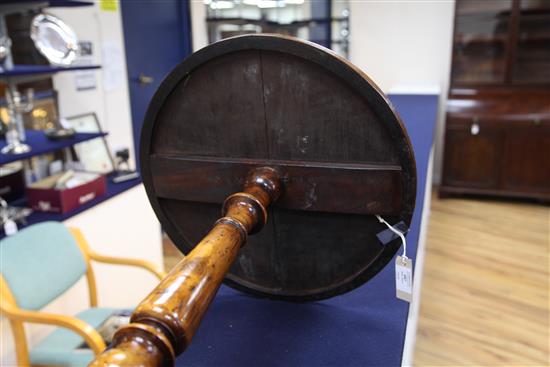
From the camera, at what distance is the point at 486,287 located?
268cm

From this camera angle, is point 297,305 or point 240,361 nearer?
point 240,361

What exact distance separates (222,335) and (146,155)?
0.97ft

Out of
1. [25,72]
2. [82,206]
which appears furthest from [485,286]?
[25,72]

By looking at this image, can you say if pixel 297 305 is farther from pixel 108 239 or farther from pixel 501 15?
pixel 501 15

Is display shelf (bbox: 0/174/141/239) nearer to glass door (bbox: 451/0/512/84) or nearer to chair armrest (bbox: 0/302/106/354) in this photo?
chair armrest (bbox: 0/302/106/354)

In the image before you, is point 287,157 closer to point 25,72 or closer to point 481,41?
point 25,72

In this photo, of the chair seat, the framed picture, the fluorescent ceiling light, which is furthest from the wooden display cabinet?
the chair seat

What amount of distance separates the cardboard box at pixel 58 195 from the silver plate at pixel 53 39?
528 millimetres

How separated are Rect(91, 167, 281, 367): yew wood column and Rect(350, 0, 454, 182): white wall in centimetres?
382

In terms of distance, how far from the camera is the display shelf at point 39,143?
1.76 m


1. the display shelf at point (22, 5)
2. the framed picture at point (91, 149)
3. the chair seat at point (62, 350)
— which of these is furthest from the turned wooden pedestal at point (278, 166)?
the framed picture at point (91, 149)

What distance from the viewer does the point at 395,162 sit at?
58cm

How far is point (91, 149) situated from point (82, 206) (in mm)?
635

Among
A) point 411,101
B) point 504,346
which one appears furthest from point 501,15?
point 504,346
